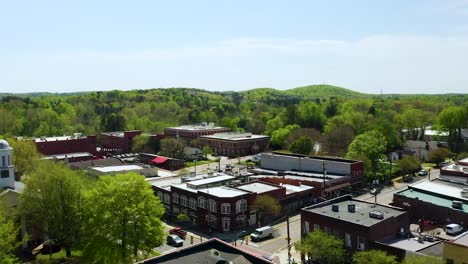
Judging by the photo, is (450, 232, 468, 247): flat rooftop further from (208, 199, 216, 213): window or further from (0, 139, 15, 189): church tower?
(0, 139, 15, 189): church tower

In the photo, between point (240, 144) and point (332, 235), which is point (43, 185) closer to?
point (332, 235)

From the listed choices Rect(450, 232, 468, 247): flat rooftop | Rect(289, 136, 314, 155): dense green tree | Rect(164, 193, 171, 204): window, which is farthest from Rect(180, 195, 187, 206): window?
Rect(289, 136, 314, 155): dense green tree

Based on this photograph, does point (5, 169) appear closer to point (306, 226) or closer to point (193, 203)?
point (193, 203)

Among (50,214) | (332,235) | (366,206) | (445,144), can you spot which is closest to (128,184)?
(50,214)

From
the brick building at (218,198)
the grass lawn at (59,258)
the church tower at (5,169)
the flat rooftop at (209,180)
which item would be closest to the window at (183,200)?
the brick building at (218,198)

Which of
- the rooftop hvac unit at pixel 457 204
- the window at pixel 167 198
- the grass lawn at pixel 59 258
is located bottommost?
the grass lawn at pixel 59 258

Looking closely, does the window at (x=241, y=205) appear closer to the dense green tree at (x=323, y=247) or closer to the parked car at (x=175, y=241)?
the parked car at (x=175, y=241)
